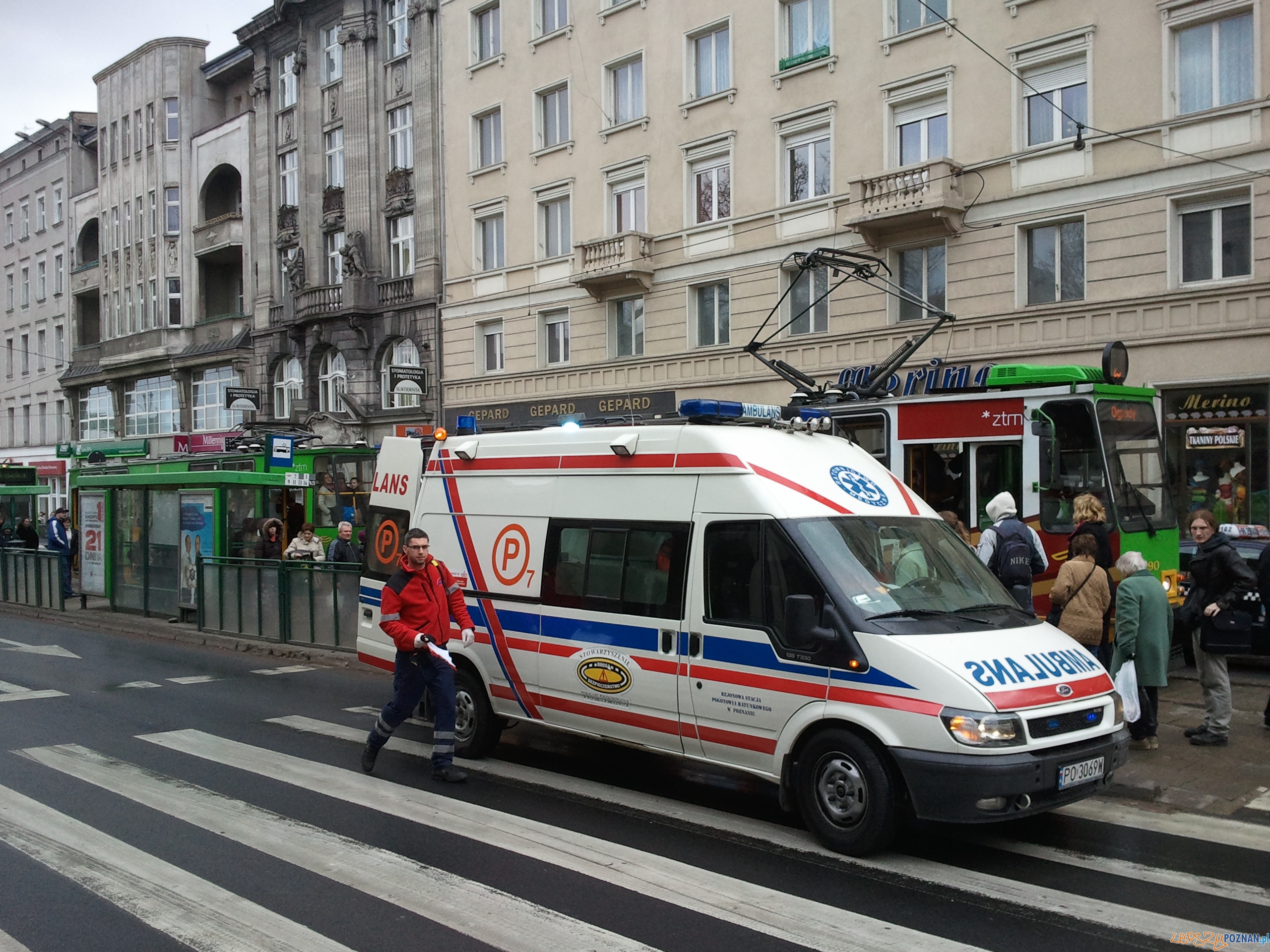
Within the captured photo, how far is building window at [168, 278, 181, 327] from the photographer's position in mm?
46312

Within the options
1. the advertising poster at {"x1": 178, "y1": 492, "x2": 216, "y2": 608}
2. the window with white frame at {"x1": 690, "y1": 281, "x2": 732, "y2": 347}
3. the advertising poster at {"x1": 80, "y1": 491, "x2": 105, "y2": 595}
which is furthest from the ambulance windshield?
the window with white frame at {"x1": 690, "y1": 281, "x2": 732, "y2": 347}

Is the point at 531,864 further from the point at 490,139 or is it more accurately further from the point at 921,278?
the point at 490,139

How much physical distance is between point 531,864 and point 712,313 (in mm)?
20864

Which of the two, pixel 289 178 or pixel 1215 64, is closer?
pixel 1215 64

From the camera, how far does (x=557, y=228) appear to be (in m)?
29.4

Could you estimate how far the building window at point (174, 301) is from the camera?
152ft

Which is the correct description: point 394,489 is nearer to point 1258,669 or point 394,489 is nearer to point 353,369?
point 1258,669

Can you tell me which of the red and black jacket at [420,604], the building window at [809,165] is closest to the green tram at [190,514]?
the red and black jacket at [420,604]

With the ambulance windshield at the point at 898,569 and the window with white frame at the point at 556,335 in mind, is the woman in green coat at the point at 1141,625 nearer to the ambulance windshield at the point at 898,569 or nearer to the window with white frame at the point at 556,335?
the ambulance windshield at the point at 898,569

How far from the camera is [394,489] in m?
9.64

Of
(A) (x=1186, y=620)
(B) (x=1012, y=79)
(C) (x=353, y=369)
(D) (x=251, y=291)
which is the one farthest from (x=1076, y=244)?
(D) (x=251, y=291)

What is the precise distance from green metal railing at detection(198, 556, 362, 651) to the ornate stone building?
50.2 feet

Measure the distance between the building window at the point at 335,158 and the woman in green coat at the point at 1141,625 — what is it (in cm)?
3362

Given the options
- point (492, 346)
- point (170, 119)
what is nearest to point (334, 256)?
point (492, 346)
